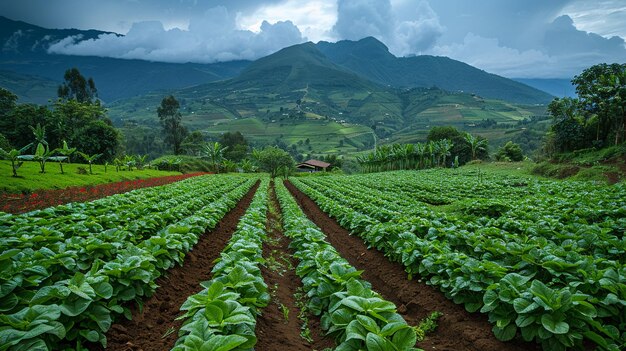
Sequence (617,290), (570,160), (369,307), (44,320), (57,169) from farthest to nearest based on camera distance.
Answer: (570,160) → (57,169) → (617,290) → (369,307) → (44,320)

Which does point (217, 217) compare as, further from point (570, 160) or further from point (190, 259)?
point (570, 160)

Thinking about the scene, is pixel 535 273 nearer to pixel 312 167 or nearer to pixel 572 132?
pixel 572 132

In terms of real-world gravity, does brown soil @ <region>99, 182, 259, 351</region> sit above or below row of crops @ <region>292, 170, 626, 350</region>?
below

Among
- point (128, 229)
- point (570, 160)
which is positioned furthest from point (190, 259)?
point (570, 160)

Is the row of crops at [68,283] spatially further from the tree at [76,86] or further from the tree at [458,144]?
the tree at [76,86]

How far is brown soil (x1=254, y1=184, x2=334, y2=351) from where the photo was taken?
→ 188 inches

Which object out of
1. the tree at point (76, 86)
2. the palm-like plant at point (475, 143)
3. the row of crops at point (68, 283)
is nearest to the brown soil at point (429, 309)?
the row of crops at point (68, 283)

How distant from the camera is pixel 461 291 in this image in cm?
538

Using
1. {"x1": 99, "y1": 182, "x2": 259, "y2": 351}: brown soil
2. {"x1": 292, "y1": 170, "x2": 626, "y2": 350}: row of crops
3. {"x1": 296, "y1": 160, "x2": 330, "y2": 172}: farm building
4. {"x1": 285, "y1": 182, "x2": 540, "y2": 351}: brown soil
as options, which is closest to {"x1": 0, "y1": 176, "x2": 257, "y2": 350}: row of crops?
{"x1": 99, "y1": 182, "x2": 259, "y2": 351}: brown soil

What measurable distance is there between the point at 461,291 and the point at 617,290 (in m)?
1.92

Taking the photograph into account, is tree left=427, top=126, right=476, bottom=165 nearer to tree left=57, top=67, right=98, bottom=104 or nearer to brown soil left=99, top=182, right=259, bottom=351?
brown soil left=99, top=182, right=259, bottom=351

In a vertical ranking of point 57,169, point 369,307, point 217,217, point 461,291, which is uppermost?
point 369,307

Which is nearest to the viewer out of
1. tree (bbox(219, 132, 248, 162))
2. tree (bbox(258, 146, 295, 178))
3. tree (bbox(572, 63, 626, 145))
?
tree (bbox(572, 63, 626, 145))

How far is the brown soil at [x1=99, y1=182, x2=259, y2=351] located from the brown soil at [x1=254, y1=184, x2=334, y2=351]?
1.29 m
